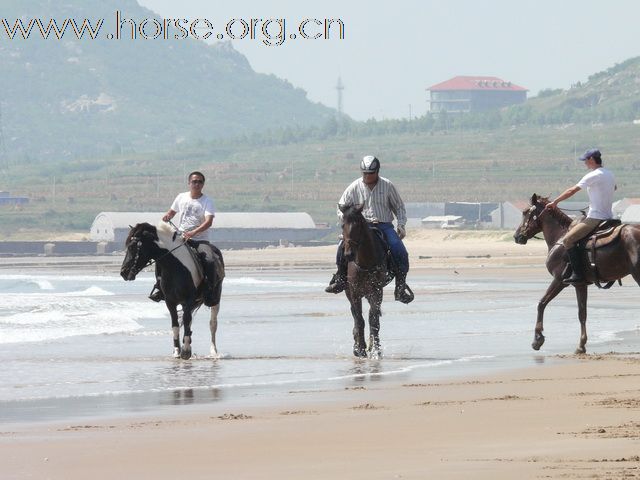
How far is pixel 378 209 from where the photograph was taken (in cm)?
1756

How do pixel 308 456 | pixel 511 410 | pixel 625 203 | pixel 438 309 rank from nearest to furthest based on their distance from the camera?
1. pixel 308 456
2. pixel 511 410
3. pixel 438 309
4. pixel 625 203

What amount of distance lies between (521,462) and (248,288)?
42.0 m

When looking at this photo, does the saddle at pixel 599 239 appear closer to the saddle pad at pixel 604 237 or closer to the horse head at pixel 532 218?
the saddle pad at pixel 604 237

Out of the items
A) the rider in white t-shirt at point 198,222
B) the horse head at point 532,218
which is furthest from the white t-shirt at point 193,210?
the horse head at point 532,218

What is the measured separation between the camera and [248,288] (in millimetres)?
50188

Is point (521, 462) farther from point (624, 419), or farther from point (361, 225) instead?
point (361, 225)

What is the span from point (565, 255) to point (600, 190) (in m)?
0.97

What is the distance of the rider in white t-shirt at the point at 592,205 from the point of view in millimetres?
17781

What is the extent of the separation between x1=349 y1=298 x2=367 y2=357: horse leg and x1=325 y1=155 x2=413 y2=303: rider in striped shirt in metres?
0.28

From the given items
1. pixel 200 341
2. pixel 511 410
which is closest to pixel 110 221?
pixel 200 341

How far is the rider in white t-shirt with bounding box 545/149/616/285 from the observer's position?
17.8 metres

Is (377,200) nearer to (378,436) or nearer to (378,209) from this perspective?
→ (378,209)

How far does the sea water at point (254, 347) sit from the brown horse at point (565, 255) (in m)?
0.52

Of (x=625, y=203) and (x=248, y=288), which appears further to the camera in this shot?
(x=625, y=203)
